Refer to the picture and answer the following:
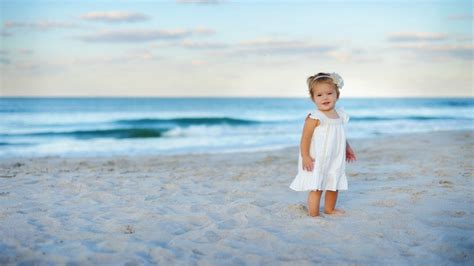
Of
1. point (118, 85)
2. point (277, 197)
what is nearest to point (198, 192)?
point (277, 197)

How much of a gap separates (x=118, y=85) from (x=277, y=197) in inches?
1437

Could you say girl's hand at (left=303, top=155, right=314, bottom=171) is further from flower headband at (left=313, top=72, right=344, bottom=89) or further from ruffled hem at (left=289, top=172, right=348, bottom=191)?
flower headband at (left=313, top=72, right=344, bottom=89)

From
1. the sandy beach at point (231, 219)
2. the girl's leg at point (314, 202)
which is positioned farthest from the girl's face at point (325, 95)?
the sandy beach at point (231, 219)

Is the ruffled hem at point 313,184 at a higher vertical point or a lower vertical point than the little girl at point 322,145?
lower

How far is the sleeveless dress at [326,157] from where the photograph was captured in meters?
3.91

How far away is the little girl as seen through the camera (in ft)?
12.8

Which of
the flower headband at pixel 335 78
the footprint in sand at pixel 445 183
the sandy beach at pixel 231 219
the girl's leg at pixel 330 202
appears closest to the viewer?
the sandy beach at pixel 231 219

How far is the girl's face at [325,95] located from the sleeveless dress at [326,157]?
80mm

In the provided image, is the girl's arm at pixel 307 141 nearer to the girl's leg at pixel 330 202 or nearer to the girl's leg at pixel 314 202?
the girl's leg at pixel 314 202

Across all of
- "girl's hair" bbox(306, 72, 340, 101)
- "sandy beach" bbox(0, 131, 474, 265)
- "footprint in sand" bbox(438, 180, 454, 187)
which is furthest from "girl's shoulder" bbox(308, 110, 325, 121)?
"footprint in sand" bbox(438, 180, 454, 187)

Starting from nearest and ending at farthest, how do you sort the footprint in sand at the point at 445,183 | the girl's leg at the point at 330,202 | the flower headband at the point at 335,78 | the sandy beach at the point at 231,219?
the sandy beach at the point at 231,219
the flower headband at the point at 335,78
the girl's leg at the point at 330,202
the footprint in sand at the point at 445,183

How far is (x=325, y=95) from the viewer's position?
3.93 m

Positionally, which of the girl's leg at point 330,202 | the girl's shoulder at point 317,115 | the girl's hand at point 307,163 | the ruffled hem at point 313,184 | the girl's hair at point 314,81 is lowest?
the girl's leg at point 330,202

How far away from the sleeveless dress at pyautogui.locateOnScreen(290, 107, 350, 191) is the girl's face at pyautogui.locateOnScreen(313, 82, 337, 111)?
0.26 ft
